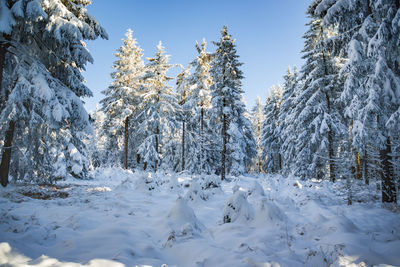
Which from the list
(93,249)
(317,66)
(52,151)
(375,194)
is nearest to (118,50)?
(52,151)

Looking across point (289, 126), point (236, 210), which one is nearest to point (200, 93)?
point (289, 126)

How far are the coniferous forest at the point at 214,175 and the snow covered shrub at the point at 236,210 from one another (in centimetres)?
3

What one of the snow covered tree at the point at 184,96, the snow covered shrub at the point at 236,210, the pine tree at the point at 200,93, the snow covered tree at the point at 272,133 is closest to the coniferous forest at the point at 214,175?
the snow covered shrub at the point at 236,210

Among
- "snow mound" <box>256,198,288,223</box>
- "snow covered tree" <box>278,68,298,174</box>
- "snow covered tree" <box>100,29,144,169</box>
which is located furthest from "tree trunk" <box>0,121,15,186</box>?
"snow covered tree" <box>278,68,298,174</box>

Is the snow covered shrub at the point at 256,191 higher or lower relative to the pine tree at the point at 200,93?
lower

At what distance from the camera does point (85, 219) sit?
193 inches

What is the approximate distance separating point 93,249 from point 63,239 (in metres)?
0.78

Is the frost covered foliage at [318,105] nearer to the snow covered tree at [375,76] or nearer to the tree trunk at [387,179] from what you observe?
the snow covered tree at [375,76]

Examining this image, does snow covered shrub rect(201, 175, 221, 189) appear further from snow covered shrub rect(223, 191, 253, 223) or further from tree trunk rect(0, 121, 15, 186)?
tree trunk rect(0, 121, 15, 186)

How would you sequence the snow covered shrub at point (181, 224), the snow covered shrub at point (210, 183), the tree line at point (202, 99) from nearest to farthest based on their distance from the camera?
the snow covered shrub at point (181, 224) → the tree line at point (202, 99) → the snow covered shrub at point (210, 183)

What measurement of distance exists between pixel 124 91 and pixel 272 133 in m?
21.2

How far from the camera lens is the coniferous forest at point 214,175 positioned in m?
3.61

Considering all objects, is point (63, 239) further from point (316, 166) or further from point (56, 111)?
point (316, 166)

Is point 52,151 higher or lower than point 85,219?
Answer: higher
